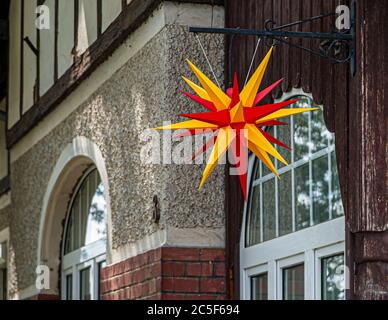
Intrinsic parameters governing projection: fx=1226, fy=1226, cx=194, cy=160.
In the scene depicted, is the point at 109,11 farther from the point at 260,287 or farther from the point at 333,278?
the point at 333,278

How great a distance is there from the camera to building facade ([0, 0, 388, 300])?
6.29 meters

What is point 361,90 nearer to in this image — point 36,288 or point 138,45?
point 138,45

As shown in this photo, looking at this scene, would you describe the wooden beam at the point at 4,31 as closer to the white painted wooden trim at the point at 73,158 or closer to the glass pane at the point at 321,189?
the white painted wooden trim at the point at 73,158

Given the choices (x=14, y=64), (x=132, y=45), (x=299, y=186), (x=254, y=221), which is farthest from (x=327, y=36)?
(x=14, y=64)

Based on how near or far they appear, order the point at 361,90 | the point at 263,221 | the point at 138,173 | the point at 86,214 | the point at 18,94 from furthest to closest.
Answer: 1. the point at 18,94
2. the point at 86,214
3. the point at 138,173
4. the point at 263,221
5. the point at 361,90

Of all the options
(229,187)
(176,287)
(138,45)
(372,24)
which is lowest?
(176,287)

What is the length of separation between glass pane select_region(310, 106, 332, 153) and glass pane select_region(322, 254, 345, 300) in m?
0.65

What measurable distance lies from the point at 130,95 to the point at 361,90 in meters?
2.99

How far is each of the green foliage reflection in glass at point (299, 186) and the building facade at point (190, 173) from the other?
0.01 meters

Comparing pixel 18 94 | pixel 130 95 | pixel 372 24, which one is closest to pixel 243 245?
pixel 130 95

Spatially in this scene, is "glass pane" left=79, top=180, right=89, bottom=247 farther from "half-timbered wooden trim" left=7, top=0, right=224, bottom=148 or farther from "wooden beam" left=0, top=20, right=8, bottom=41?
"wooden beam" left=0, top=20, right=8, bottom=41

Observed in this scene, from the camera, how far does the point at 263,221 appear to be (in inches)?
308

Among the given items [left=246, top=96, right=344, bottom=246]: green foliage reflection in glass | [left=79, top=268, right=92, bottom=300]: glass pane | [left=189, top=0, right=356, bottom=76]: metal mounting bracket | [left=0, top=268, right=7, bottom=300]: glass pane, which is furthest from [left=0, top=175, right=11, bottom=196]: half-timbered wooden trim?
[left=189, top=0, right=356, bottom=76]: metal mounting bracket

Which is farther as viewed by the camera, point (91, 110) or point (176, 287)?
point (91, 110)
